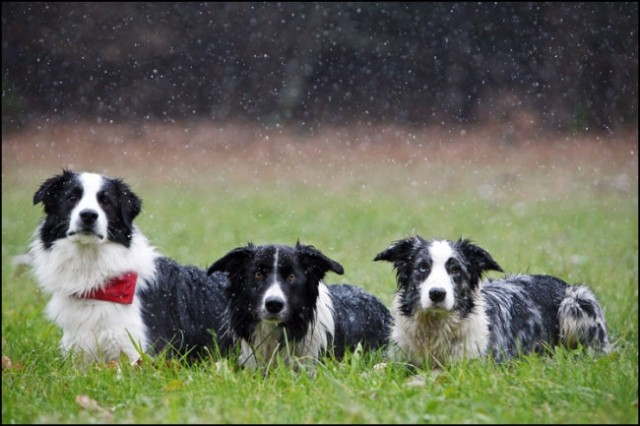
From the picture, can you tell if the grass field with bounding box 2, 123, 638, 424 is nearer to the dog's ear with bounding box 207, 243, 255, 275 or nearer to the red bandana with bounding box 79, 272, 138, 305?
the red bandana with bounding box 79, 272, 138, 305

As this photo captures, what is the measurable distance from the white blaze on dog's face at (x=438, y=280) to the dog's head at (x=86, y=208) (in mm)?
1993

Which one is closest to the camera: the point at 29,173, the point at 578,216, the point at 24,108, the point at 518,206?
the point at 578,216

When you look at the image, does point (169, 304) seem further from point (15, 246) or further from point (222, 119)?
point (222, 119)

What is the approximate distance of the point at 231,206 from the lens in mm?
16203

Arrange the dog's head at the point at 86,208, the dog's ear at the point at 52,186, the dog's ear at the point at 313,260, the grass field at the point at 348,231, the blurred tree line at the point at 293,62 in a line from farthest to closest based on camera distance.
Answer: the blurred tree line at the point at 293,62 → the dog's ear at the point at 52,186 → the dog's head at the point at 86,208 → the dog's ear at the point at 313,260 → the grass field at the point at 348,231

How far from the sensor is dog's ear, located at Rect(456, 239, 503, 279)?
17.1 ft

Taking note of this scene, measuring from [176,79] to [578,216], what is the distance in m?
11.3

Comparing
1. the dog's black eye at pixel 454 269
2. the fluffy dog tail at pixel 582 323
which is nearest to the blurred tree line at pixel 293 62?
the fluffy dog tail at pixel 582 323

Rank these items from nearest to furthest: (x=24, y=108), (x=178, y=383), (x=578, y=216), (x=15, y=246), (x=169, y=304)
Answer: (x=178, y=383), (x=169, y=304), (x=15, y=246), (x=578, y=216), (x=24, y=108)

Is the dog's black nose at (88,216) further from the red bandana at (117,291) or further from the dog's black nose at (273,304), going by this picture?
the dog's black nose at (273,304)

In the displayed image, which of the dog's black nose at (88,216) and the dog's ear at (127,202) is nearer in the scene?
the dog's black nose at (88,216)

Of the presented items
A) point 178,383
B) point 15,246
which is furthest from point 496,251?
point 15,246

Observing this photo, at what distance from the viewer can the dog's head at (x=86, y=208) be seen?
5336 mm

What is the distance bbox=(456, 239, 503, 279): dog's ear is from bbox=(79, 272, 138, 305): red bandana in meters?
2.16
